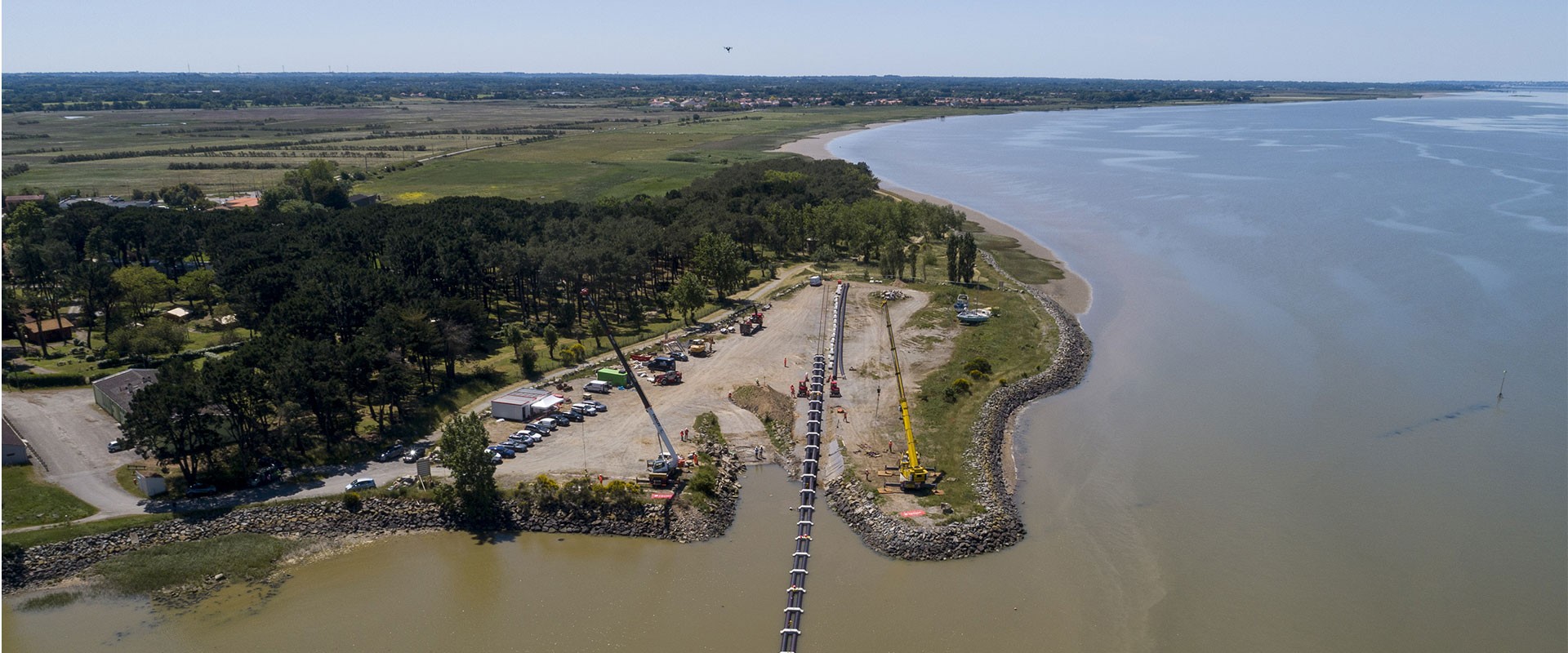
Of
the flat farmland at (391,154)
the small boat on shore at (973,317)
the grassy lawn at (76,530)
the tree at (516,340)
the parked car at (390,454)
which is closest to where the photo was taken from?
the grassy lawn at (76,530)

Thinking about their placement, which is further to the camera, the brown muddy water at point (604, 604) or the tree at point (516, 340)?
the tree at point (516, 340)

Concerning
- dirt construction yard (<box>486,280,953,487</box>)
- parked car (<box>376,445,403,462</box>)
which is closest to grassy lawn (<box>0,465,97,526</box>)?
parked car (<box>376,445,403,462</box>)

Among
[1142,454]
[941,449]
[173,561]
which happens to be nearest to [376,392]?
[173,561]

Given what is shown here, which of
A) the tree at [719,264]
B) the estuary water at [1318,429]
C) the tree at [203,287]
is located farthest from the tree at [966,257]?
the tree at [203,287]

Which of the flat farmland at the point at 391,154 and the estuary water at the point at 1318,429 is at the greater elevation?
the flat farmland at the point at 391,154

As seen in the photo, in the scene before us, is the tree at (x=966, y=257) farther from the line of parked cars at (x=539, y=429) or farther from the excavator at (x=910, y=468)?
the line of parked cars at (x=539, y=429)

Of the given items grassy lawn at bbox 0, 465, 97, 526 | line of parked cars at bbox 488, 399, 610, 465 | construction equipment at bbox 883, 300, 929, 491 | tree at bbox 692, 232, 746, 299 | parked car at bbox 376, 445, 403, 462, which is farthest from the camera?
tree at bbox 692, 232, 746, 299

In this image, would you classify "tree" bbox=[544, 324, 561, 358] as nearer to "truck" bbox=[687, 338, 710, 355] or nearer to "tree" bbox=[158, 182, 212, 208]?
"truck" bbox=[687, 338, 710, 355]
